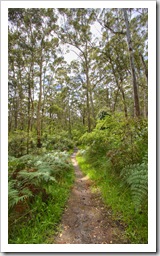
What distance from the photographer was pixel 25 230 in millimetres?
2037

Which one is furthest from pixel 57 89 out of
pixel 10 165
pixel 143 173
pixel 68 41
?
pixel 143 173

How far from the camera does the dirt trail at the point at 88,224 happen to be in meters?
1.97

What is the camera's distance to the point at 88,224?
228 centimetres

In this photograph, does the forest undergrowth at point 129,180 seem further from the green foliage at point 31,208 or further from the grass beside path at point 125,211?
the green foliage at point 31,208

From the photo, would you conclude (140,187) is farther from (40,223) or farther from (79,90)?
(79,90)

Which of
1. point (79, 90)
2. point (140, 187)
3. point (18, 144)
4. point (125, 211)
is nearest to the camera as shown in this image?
point (140, 187)

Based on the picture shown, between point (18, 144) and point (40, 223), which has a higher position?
point (18, 144)

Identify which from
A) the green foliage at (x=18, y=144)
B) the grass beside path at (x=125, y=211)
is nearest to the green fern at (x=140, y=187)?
the grass beside path at (x=125, y=211)

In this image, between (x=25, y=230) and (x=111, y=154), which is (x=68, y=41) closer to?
(x=111, y=154)

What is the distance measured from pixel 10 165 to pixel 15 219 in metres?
1.37

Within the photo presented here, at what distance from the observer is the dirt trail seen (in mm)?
1967

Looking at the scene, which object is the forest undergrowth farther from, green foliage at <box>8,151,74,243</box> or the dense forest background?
green foliage at <box>8,151,74,243</box>

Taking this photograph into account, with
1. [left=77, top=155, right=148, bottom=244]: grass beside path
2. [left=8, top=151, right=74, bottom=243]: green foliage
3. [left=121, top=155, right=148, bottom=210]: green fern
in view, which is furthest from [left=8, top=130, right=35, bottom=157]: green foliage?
[left=121, top=155, right=148, bottom=210]: green fern

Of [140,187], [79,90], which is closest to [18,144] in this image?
[140,187]
